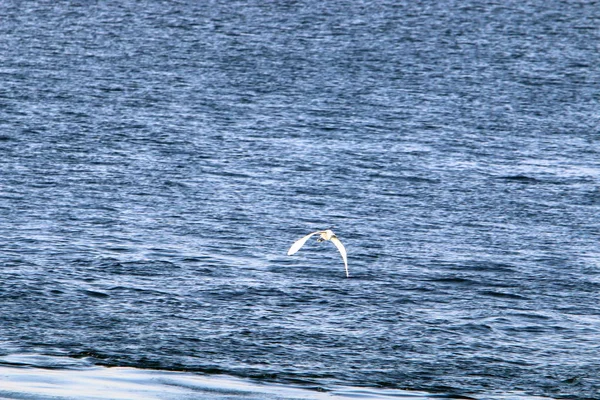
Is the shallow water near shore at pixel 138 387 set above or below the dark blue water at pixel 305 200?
above

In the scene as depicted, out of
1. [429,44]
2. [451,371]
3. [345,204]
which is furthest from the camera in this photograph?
[429,44]

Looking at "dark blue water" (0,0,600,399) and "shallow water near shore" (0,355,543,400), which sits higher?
"shallow water near shore" (0,355,543,400)

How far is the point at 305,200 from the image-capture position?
29.7 metres

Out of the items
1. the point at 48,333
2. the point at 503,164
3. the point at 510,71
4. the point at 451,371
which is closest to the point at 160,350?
the point at 48,333

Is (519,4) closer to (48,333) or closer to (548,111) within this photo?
(548,111)

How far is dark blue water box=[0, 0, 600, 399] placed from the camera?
20.4 meters

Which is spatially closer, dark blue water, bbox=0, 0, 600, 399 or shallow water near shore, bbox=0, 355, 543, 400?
shallow water near shore, bbox=0, 355, 543, 400

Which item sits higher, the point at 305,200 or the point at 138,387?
the point at 138,387

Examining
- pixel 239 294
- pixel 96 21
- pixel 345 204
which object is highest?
pixel 239 294

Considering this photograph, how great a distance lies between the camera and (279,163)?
3281 cm

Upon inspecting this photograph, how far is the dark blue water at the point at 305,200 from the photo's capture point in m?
20.4

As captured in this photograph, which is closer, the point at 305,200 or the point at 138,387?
the point at 138,387

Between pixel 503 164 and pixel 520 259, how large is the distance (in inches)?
337

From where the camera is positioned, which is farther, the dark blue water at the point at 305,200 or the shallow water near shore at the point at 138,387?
the dark blue water at the point at 305,200
